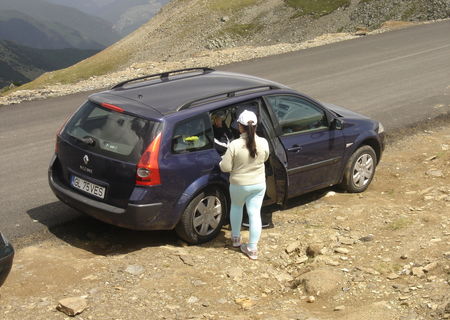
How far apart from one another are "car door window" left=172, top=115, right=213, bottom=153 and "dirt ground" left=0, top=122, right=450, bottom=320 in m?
1.20

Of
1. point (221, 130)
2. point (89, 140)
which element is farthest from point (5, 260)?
point (221, 130)

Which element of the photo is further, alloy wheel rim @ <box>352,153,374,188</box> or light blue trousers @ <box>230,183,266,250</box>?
alloy wheel rim @ <box>352,153,374,188</box>

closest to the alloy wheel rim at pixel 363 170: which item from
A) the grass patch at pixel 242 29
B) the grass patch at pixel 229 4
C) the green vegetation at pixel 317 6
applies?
the green vegetation at pixel 317 6

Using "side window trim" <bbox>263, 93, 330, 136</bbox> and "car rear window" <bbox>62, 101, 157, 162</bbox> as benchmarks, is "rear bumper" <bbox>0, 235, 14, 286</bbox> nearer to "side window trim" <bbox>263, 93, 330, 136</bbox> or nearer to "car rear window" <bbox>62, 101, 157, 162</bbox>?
"car rear window" <bbox>62, 101, 157, 162</bbox>

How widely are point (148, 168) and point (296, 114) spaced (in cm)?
248

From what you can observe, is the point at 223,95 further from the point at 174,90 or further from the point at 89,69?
the point at 89,69

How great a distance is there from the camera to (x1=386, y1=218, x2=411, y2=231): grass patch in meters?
7.95

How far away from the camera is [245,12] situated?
71.9m

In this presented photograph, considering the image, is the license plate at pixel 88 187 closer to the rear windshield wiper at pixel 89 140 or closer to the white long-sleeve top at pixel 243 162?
the rear windshield wiper at pixel 89 140

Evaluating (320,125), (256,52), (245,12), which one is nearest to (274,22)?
(245,12)

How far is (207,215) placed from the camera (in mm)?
7332

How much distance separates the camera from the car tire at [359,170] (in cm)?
913

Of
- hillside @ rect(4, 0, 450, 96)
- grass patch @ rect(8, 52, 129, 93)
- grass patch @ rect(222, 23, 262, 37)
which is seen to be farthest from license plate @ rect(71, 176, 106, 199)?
grass patch @ rect(8, 52, 129, 93)

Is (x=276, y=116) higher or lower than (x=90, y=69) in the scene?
higher
